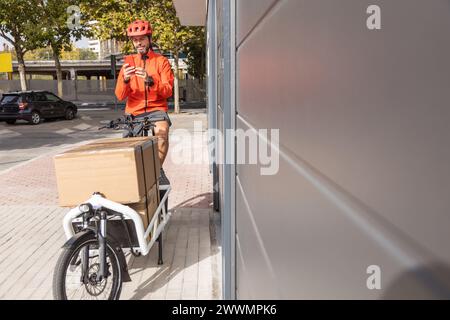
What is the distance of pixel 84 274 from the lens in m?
3.25

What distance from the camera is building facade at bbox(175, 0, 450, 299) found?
486 millimetres

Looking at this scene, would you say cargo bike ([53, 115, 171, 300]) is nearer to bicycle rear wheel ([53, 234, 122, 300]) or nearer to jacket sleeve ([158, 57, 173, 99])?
bicycle rear wheel ([53, 234, 122, 300])

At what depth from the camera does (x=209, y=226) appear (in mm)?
5621

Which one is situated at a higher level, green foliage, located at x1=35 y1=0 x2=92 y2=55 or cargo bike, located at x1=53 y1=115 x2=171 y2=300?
green foliage, located at x1=35 y1=0 x2=92 y2=55

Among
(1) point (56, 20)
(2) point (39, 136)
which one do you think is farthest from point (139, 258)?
(1) point (56, 20)

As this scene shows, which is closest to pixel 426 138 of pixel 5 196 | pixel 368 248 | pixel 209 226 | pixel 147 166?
pixel 368 248

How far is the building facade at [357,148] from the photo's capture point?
1.59 feet

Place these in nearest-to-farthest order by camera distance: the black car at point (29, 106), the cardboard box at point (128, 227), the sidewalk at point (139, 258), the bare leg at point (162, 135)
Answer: the cardboard box at point (128, 227) → the sidewalk at point (139, 258) → the bare leg at point (162, 135) → the black car at point (29, 106)

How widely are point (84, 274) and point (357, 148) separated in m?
2.88

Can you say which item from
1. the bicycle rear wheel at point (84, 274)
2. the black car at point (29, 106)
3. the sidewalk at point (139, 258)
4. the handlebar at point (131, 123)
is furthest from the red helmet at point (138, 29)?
the black car at point (29, 106)

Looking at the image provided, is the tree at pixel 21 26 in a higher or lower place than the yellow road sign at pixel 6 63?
higher

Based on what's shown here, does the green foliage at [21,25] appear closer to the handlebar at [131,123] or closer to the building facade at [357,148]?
the handlebar at [131,123]

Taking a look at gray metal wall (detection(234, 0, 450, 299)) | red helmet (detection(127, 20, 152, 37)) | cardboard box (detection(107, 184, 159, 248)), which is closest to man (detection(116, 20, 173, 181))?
red helmet (detection(127, 20, 152, 37))

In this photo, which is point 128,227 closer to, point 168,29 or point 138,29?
point 138,29
